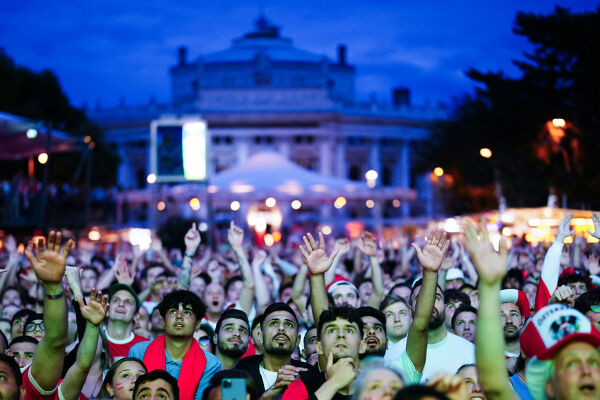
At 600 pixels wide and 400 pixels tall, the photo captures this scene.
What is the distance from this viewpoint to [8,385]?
169 inches

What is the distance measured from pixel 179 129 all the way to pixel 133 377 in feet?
51.0

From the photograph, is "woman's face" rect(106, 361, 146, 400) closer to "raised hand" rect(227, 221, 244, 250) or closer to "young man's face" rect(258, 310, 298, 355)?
"young man's face" rect(258, 310, 298, 355)

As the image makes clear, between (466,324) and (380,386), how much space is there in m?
3.23

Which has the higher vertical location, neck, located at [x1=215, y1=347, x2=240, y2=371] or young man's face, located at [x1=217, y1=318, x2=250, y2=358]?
young man's face, located at [x1=217, y1=318, x2=250, y2=358]

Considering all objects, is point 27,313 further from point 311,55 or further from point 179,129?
point 311,55

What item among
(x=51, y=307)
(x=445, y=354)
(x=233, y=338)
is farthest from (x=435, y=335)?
(x=51, y=307)

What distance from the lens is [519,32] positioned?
84.0 ft

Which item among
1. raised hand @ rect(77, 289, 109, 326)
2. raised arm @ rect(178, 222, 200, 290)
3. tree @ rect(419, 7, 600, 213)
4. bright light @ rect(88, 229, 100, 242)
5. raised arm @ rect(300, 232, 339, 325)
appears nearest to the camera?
raised hand @ rect(77, 289, 109, 326)

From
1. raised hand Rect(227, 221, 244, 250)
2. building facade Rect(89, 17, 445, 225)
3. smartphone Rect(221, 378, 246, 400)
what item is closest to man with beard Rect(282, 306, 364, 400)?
smartphone Rect(221, 378, 246, 400)

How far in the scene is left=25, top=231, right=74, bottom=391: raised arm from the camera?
14.5ft

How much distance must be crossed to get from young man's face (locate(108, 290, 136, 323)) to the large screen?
41.1 ft

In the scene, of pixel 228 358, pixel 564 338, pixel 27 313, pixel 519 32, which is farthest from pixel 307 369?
pixel 519 32

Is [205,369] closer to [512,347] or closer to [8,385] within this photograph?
[8,385]

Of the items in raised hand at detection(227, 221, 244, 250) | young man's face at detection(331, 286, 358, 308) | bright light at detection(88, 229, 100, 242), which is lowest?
young man's face at detection(331, 286, 358, 308)
